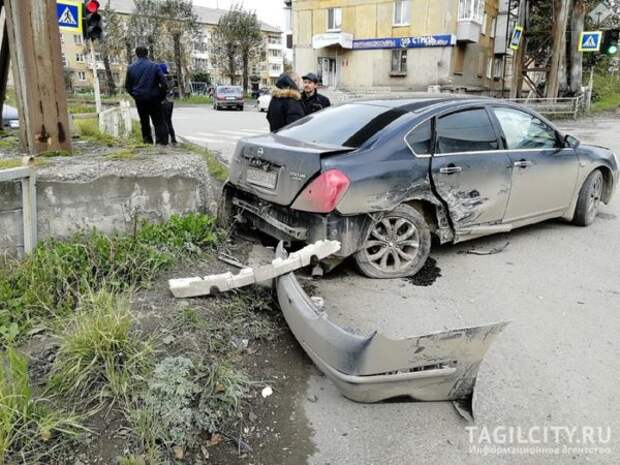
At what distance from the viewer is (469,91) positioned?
3475cm

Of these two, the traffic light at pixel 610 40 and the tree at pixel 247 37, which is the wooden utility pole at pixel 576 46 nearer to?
the traffic light at pixel 610 40

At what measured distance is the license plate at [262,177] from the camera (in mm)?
4258

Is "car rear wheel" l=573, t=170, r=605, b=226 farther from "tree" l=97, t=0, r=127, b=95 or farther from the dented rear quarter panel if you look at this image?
"tree" l=97, t=0, r=127, b=95

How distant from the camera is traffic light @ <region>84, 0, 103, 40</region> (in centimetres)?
1209

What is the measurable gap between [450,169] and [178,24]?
4629 cm

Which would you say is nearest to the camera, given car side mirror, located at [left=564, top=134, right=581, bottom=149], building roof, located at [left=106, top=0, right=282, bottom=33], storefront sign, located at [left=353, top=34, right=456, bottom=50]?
car side mirror, located at [left=564, top=134, right=581, bottom=149]

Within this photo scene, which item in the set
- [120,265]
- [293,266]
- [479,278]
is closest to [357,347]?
[293,266]

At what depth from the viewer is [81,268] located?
3.74 metres

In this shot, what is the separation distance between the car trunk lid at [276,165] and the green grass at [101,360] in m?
1.74

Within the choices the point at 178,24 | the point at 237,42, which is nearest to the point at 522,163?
the point at 178,24

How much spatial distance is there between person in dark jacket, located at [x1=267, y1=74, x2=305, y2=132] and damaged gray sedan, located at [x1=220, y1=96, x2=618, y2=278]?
5.22 ft

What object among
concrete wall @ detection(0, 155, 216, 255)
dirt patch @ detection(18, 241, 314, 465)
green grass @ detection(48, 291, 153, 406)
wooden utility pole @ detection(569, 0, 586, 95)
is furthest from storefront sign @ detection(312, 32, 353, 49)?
green grass @ detection(48, 291, 153, 406)

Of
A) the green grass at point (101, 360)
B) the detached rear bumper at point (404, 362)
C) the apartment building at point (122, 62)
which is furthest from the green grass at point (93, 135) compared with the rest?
the apartment building at point (122, 62)

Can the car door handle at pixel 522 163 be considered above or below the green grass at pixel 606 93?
below
